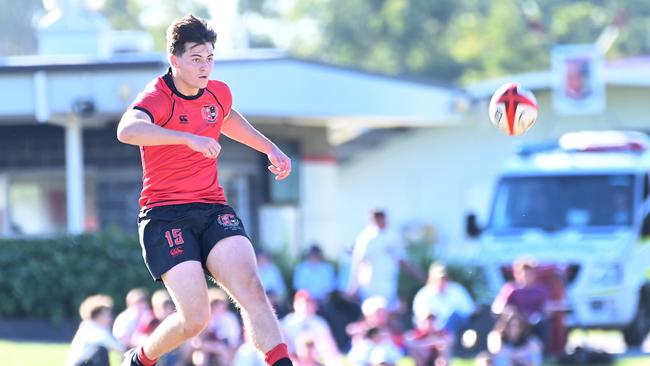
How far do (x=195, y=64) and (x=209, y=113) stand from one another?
0.33m

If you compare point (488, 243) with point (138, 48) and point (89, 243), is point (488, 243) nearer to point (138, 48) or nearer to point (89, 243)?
point (89, 243)

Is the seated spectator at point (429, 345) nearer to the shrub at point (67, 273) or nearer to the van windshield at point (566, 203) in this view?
the van windshield at point (566, 203)

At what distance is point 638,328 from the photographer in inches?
691

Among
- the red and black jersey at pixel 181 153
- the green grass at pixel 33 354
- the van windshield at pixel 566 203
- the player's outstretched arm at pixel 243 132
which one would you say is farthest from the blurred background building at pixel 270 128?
the red and black jersey at pixel 181 153

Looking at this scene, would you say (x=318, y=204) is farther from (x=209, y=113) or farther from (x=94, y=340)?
(x=209, y=113)

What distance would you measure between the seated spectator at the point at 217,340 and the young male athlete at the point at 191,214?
5965mm

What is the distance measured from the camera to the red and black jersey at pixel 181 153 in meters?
7.41

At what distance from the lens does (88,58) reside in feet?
72.2

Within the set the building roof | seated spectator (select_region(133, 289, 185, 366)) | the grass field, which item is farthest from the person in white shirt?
the building roof

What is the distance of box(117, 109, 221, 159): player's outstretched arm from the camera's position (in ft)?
22.3

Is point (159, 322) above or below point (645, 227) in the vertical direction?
below

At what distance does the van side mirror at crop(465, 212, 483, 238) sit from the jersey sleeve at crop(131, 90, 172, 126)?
11.0 m

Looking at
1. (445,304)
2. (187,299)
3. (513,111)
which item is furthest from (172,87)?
(445,304)

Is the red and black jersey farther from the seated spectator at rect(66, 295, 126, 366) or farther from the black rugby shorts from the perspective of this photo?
the seated spectator at rect(66, 295, 126, 366)
